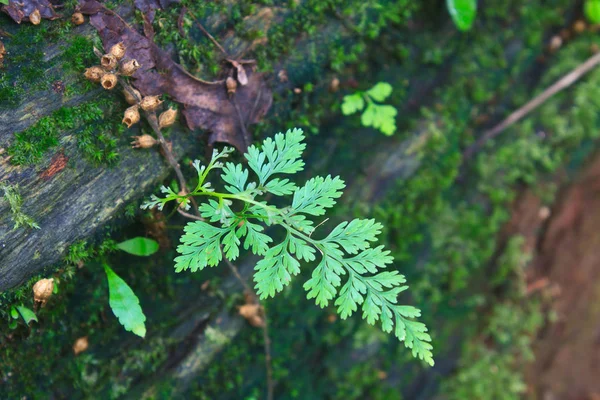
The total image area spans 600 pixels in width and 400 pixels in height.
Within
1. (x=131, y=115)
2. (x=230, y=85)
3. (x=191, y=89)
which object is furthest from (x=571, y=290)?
(x=131, y=115)

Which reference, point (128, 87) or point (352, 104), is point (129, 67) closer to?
point (128, 87)

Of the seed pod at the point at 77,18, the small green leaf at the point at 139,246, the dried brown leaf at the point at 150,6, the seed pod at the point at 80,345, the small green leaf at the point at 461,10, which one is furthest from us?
the small green leaf at the point at 461,10

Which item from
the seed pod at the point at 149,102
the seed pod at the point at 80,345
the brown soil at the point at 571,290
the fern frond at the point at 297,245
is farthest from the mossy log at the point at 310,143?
the brown soil at the point at 571,290

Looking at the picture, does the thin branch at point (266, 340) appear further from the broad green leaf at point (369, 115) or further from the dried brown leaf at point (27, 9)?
the dried brown leaf at point (27, 9)

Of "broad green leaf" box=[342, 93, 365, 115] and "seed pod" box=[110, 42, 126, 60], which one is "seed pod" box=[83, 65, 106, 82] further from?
"broad green leaf" box=[342, 93, 365, 115]

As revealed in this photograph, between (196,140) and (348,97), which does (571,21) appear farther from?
(196,140)

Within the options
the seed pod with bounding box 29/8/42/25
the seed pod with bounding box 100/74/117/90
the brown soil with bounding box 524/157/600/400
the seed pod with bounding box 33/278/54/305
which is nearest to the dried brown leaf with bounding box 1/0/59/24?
the seed pod with bounding box 29/8/42/25

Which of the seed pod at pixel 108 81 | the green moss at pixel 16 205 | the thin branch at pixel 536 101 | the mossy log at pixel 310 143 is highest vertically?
the seed pod at pixel 108 81
